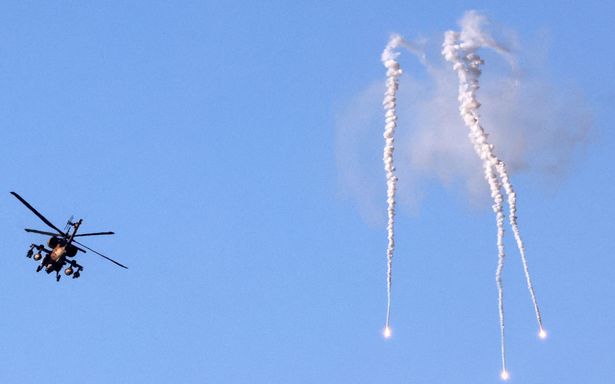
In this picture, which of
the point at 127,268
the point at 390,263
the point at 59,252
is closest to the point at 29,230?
the point at 59,252

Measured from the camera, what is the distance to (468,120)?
239 ft

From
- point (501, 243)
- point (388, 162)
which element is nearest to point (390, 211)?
point (388, 162)

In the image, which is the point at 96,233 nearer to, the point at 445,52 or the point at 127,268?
the point at 127,268

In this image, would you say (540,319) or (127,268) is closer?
(540,319)

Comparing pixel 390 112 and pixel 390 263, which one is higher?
pixel 390 112

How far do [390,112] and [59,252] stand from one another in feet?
100.0

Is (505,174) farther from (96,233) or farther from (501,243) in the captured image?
(96,233)

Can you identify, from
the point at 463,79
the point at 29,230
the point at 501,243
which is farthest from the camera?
the point at 29,230

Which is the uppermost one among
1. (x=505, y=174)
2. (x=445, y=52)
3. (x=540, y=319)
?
(x=445, y=52)

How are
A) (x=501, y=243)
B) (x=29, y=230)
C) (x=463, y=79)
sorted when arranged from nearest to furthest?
1. (x=463, y=79)
2. (x=501, y=243)
3. (x=29, y=230)

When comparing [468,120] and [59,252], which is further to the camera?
[59,252]

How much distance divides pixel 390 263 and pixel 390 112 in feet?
40.8

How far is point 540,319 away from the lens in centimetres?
8050

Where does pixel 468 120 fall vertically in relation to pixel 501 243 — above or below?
above
